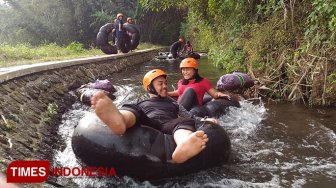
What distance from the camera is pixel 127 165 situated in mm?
4016

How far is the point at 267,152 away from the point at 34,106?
396 centimetres

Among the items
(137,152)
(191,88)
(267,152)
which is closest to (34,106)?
(191,88)

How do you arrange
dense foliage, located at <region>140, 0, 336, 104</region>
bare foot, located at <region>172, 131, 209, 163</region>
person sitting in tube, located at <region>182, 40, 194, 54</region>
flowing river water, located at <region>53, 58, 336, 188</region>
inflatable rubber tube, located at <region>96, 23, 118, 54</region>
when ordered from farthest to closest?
person sitting in tube, located at <region>182, 40, 194, 54</region>
inflatable rubber tube, located at <region>96, 23, 118, 54</region>
dense foliage, located at <region>140, 0, 336, 104</region>
flowing river water, located at <region>53, 58, 336, 188</region>
bare foot, located at <region>172, 131, 209, 163</region>

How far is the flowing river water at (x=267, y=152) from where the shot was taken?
163 inches

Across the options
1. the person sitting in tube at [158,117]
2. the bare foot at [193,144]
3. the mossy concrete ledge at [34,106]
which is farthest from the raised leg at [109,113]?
the mossy concrete ledge at [34,106]

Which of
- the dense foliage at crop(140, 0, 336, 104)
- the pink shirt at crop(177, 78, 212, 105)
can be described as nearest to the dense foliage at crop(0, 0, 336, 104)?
the dense foliage at crop(140, 0, 336, 104)

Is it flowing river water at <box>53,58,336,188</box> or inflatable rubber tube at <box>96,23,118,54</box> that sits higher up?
flowing river water at <box>53,58,336,188</box>

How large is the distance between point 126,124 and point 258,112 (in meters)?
3.97

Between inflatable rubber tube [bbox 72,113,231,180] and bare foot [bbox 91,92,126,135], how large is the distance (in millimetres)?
347

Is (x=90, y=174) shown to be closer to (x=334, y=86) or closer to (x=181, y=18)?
(x=334, y=86)

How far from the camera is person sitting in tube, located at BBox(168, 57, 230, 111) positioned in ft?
19.9

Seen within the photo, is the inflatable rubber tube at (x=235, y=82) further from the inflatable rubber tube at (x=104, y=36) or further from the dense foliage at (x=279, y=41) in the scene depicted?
the inflatable rubber tube at (x=104, y=36)

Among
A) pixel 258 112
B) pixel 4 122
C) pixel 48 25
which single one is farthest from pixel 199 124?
pixel 48 25

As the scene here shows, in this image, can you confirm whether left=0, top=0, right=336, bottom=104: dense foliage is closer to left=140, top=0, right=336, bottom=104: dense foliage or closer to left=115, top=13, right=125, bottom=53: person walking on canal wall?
left=140, top=0, right=336, bottom=104: dense foliage
